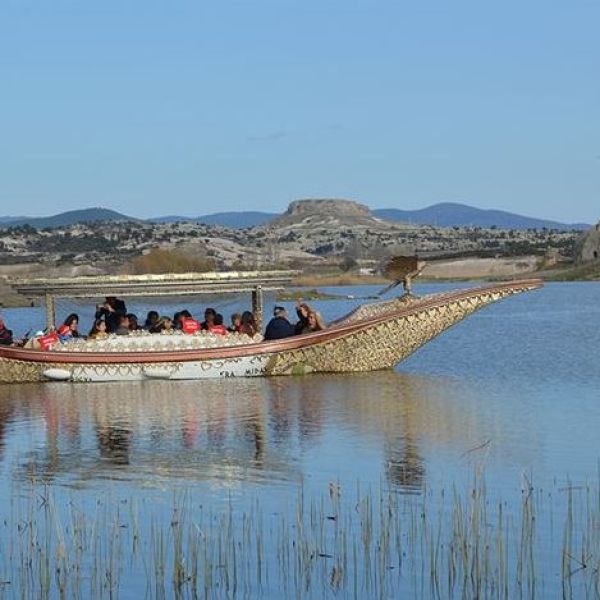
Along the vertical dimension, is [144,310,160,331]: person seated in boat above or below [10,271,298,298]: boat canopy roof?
below

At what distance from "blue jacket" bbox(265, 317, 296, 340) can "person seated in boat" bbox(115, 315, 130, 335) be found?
2803 mm

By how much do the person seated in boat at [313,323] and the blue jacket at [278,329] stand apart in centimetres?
42

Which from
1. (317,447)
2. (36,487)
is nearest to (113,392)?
(317,447)

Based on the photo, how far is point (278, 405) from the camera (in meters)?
28.0

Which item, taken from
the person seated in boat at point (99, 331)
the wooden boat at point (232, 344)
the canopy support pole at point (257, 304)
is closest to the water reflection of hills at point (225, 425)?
the wooden boat at point (232, 344)

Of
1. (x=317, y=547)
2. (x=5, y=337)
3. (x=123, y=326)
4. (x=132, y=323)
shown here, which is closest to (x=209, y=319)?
(x=132, y=323)

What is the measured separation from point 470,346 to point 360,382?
50.1 feet

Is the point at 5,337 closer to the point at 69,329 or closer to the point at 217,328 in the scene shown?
the point at 69,329

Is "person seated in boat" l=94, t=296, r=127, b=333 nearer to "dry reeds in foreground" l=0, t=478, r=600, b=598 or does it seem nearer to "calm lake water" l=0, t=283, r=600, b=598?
"calm lake water" l=0, t=283, r=600, b=598

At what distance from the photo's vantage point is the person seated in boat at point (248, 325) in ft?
113

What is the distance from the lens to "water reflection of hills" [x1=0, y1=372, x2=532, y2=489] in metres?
20.6

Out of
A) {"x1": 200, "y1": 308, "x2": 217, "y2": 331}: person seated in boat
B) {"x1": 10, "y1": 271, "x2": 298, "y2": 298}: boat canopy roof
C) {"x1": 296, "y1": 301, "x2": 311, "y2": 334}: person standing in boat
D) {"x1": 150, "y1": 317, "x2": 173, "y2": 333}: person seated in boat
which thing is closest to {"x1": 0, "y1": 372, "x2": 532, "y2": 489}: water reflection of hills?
{"x1": 150, "y1": 317, "x2": 173, "y2": 333}: person seated in boat

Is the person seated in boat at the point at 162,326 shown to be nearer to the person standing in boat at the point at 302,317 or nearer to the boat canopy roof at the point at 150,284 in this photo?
the boat canopy roof at the point at 150,284

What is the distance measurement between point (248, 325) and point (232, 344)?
65.1 inches
